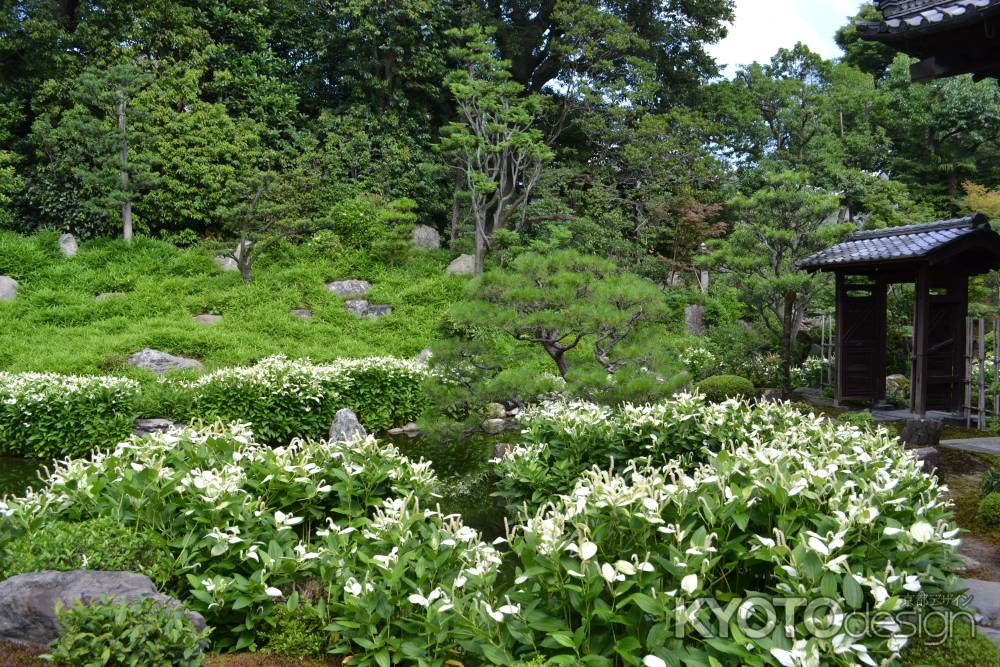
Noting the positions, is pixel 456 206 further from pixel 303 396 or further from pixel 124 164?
pixel 303 396

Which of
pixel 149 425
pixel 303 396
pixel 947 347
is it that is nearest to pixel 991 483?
pixel 947 347

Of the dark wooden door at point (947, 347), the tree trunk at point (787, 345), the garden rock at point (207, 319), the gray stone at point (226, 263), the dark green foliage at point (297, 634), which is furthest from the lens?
the gray stone at point (226, 263)

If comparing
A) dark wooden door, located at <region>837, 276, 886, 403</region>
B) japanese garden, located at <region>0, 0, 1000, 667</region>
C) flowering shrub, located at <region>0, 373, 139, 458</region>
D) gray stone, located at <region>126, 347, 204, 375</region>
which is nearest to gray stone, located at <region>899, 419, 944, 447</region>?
japanese garden, located at <region>0, 0, 1000, 667</region>

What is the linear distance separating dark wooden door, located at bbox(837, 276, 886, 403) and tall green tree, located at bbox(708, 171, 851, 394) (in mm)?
841

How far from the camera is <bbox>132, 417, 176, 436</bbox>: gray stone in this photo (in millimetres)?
8578

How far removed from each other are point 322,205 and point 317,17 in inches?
223

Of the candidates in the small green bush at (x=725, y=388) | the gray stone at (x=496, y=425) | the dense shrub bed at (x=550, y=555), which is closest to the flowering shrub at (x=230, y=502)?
the dense shrub bed at (x=550, y=555)

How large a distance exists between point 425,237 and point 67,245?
25.9 feet

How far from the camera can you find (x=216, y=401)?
8984mm

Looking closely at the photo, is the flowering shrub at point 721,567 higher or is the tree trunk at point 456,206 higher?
the tree trunk at point 456,206

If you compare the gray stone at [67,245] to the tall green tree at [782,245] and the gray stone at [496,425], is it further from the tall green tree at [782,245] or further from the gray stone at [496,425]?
the tall green tree at [782,245]

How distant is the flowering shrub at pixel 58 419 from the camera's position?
8.16 m

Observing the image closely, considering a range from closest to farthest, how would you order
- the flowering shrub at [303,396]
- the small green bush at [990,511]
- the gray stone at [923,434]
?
the small green bush at [990,511]
the gray stone at [923,434]
the flowering shrub at [303,396]

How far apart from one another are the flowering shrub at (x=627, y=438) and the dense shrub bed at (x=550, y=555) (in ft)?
3.76
